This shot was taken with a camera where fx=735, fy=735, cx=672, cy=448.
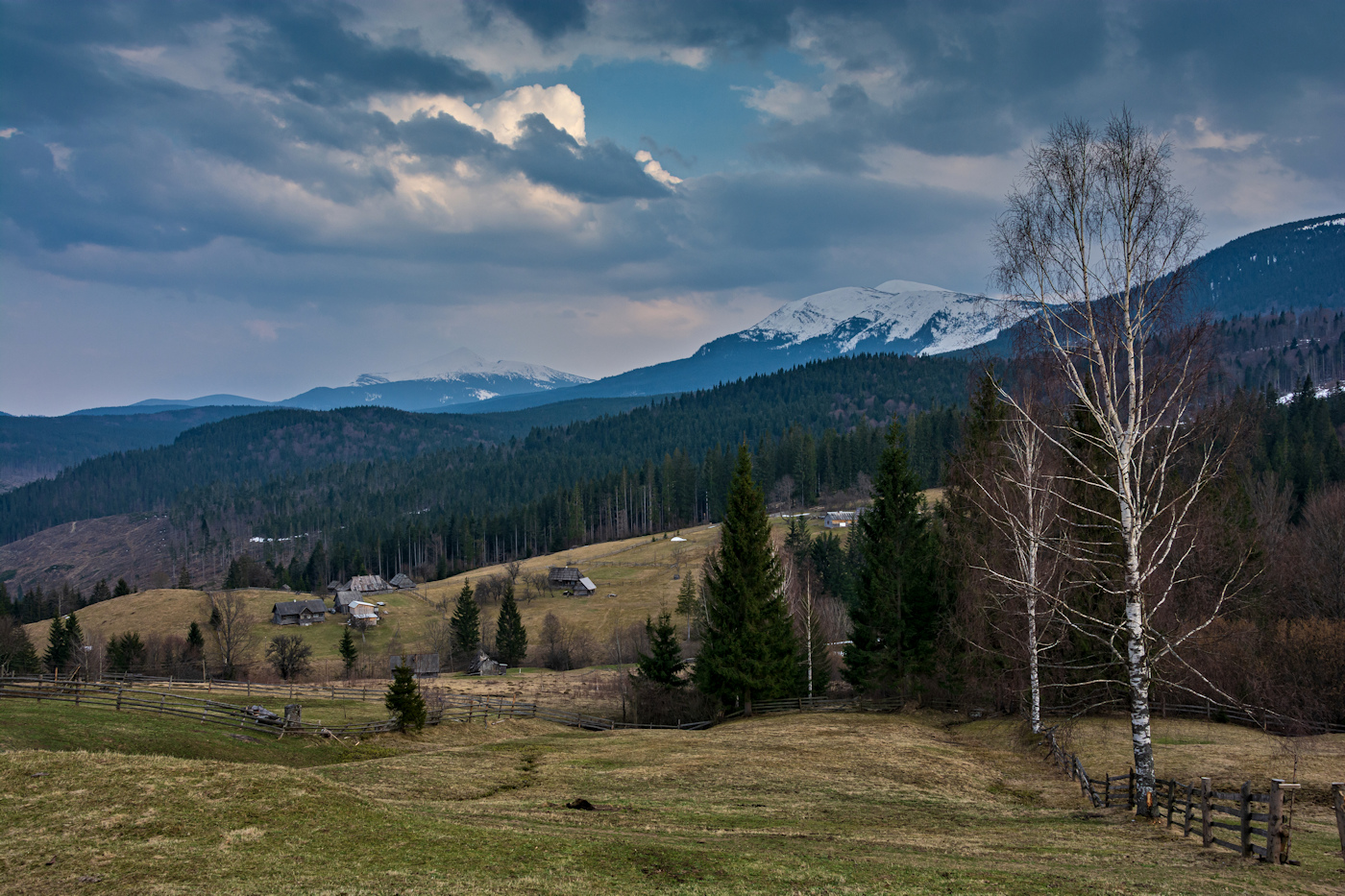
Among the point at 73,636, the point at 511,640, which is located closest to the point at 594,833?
the point at 511,640

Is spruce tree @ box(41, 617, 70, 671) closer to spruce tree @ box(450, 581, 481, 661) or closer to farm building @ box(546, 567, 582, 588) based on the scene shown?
spruce tree @ box(450, 581, 481, 661)

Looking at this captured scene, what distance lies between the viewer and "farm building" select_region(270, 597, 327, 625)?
347 feet

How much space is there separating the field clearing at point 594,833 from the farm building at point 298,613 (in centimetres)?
8718

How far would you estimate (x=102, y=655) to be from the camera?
8069 cm

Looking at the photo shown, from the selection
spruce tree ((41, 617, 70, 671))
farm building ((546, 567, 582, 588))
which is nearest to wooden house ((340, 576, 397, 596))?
farm building ((546, 567, 582, 588))

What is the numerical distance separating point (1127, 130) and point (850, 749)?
22.4 metres

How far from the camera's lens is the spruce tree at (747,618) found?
137ft

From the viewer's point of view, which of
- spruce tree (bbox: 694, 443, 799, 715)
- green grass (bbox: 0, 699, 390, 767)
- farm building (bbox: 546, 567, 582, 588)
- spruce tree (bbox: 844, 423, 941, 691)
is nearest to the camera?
green grass (bbox: 0, 699, 390, 767)

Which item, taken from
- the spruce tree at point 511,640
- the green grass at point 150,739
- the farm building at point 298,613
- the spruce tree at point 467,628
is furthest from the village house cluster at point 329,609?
the green grass at point 150,739

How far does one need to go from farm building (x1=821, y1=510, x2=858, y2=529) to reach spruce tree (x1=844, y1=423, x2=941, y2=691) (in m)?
84.9

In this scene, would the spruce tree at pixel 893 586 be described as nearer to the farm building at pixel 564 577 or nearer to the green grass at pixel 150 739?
the green grass at pixel 150 739

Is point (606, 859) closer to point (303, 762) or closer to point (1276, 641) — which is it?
point (303, 762)

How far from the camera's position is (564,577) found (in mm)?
114438

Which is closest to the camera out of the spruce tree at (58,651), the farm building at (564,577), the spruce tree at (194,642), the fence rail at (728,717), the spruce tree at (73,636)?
the fence rail at (728,717)
